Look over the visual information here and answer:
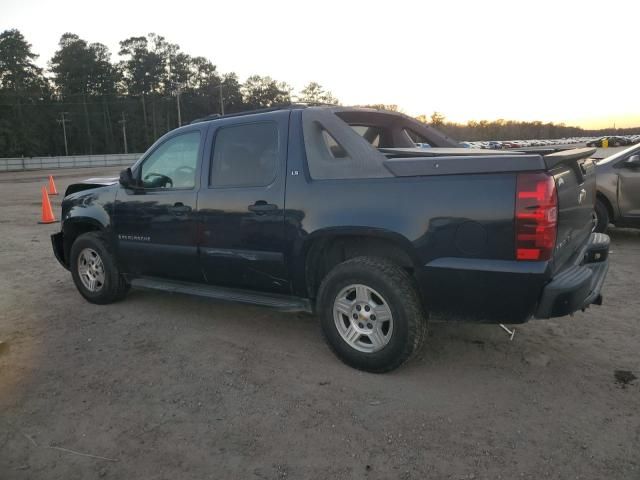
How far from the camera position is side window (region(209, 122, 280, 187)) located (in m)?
4.06

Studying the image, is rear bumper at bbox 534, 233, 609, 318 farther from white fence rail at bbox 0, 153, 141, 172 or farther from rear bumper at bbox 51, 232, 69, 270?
white fence rail at bbox 0, 153, 141, 172

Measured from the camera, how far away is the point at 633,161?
7.46m

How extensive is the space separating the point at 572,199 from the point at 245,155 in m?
2.51

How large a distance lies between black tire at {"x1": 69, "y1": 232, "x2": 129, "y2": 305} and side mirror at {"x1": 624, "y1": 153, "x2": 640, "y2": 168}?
7.12 meters

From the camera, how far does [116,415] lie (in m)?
3.18

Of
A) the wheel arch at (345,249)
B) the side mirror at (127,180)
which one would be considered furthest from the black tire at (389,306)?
the side mirror at (127,180)

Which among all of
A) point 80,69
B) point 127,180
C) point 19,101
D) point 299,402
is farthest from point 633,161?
point 80,69

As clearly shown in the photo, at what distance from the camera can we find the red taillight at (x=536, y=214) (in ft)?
9.61

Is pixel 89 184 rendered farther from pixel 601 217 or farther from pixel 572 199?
pixel 601 217

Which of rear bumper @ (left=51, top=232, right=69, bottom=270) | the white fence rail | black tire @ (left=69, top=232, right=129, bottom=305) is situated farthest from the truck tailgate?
the white fence rail

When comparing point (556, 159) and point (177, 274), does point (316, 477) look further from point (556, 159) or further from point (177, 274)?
point (177, 274)

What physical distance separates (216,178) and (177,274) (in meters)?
1.02

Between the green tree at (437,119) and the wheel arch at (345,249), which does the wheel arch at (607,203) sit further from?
the green tree at (437,119)

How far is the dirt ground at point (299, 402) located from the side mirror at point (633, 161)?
3388 millimetres
